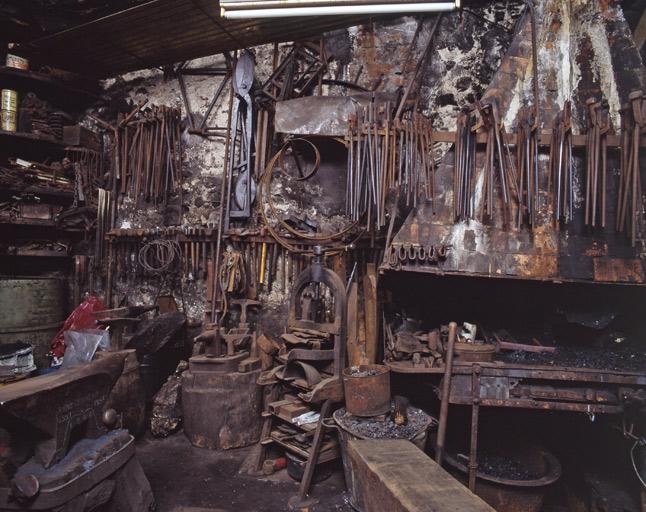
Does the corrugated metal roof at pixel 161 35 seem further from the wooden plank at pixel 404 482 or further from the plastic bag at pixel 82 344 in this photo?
the wooden plank at pixel 404 482

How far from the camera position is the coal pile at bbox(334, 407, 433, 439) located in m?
3.19

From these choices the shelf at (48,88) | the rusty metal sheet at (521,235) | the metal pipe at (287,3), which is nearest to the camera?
the metal pipe at (287,3)

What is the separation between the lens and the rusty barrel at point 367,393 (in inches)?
134

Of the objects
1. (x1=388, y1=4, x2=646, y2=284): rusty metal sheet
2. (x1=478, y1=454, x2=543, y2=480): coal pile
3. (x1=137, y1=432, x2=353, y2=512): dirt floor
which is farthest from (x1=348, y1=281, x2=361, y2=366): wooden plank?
(x1=478, y1=454, x2=543, y2=480): coal pile

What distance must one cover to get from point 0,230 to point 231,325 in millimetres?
3327

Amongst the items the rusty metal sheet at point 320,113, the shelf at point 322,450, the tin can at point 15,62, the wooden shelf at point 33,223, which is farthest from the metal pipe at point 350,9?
the tin can at point 15,62

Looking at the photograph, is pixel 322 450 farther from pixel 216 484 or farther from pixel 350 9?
pixel 350 9

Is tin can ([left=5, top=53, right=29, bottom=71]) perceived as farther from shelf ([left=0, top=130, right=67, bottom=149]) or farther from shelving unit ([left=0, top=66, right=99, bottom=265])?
shelf ([left=0, top=130, right=67, bottom=149])

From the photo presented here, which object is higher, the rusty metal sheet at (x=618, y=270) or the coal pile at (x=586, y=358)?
the rusty metal sheet at (x=618, y=270)

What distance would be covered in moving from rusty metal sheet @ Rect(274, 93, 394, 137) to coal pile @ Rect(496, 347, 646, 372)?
112 inches

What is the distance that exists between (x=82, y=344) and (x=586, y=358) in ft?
15.0

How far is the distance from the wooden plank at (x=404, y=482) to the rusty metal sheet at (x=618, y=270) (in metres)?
2.04

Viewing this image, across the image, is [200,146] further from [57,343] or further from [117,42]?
[57,343]

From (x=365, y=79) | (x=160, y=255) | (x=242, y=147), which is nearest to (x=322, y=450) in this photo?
(x=160, y=255)
